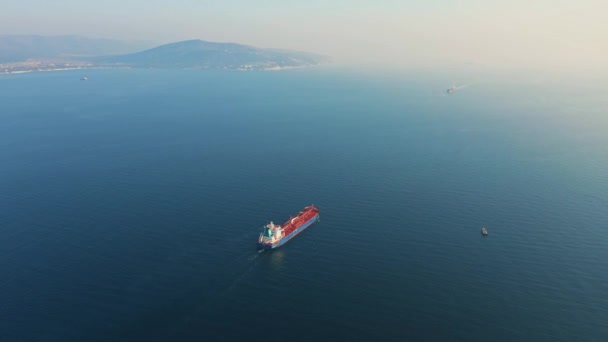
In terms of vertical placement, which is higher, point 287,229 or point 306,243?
point 287,229

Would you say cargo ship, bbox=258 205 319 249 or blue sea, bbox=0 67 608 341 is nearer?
blue sea, bbox=0 67 608 341

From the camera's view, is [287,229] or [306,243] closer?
[306,243]

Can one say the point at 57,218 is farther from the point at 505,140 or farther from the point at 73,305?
the point at 505,140

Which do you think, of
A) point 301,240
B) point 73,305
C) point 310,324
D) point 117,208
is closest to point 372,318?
point 310,324

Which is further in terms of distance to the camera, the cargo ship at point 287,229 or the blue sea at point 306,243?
the cargo ship at point 287,229
